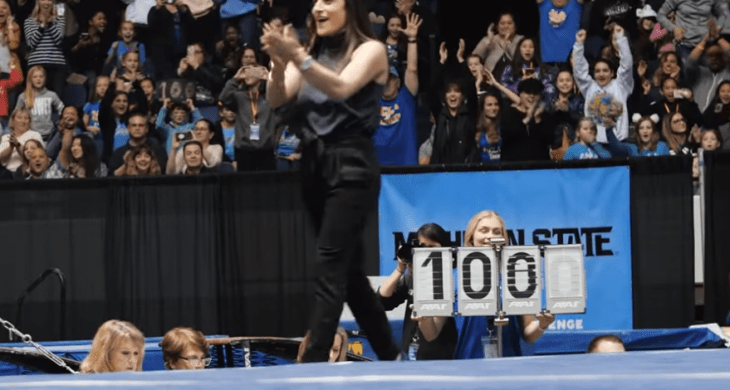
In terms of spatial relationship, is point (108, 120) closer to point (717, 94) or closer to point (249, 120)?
point (249, 120)

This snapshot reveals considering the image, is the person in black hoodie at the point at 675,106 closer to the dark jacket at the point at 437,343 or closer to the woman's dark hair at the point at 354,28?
the dark jacket at the point at 437,343

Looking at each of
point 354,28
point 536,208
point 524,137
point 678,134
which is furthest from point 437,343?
point 678,134

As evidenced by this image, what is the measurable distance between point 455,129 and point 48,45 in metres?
5.16

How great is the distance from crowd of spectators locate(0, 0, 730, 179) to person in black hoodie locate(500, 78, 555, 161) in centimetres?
1

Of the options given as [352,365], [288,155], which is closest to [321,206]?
[352,365]

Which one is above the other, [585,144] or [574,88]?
[574,88]

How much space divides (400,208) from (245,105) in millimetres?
2269

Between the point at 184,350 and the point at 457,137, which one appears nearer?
the point at 184,350

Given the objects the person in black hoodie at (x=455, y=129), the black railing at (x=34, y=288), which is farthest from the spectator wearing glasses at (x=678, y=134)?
the black railing at (x=34, y=288)

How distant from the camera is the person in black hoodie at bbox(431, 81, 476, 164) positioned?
11.4m

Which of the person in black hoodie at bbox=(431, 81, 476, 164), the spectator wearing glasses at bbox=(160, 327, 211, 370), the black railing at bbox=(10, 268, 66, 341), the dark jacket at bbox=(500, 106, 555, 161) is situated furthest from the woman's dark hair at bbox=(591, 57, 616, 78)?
the spectator wearing glasses at bbox=(160, 327, 211, 370)

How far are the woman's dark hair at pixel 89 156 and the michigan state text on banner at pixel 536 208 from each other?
10.8 ft

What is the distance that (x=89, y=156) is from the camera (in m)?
12.3

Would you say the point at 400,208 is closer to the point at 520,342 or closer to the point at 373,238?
the point at 373,238
